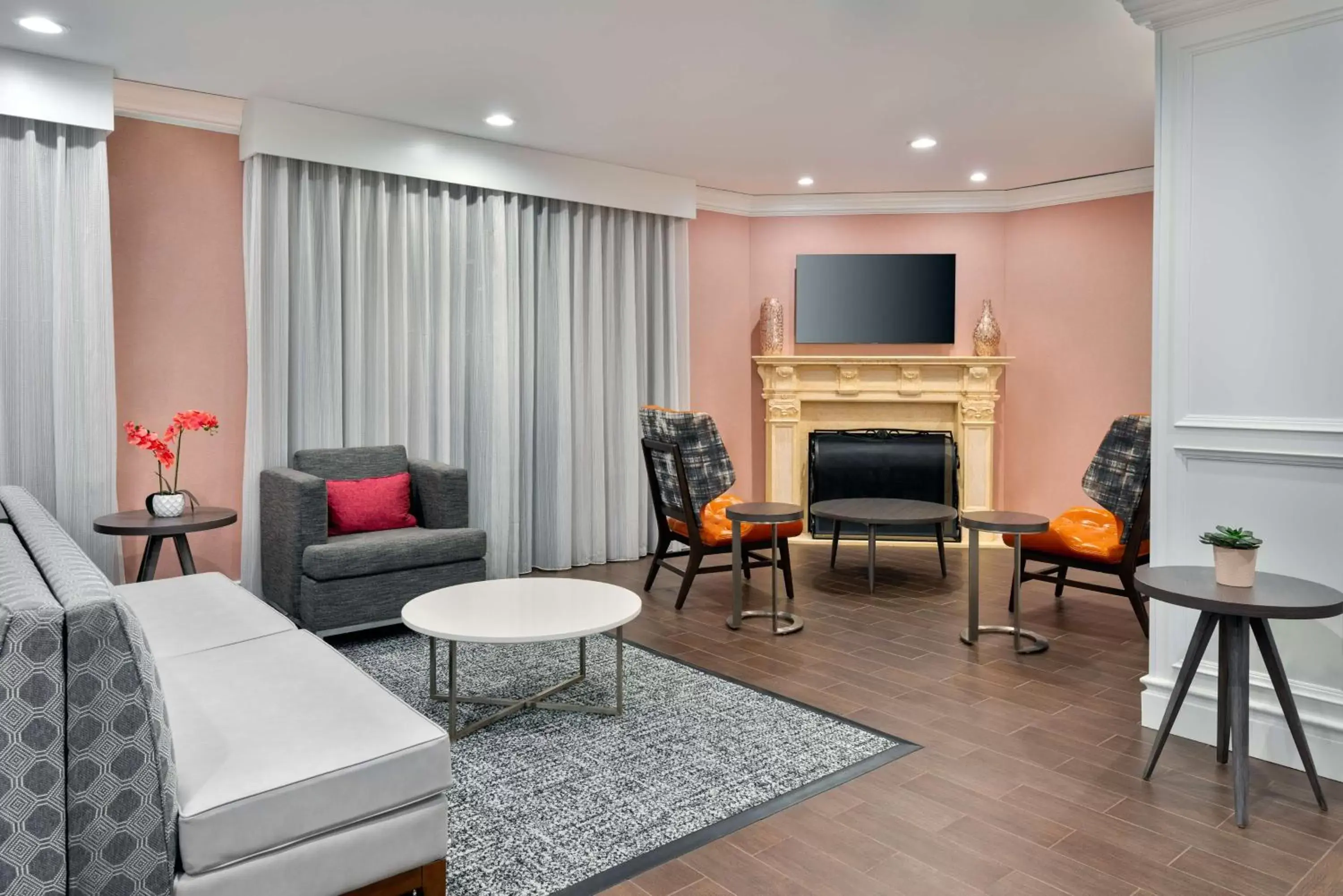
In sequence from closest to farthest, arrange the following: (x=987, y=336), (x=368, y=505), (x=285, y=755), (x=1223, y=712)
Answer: (x=285, y=755), (x=1223, y=712), (x=368, y=505), (x=987, y=336)

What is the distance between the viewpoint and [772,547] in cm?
453

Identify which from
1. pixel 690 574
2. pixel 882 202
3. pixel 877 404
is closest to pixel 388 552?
pixel 690 574

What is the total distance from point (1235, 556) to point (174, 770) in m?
2.65

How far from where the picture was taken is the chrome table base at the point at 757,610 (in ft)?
14.0

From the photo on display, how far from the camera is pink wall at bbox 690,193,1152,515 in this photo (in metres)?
6.21

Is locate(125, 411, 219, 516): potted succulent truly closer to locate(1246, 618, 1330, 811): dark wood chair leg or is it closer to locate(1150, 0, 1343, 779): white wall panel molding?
locate(1150, 0, 1343, 779): white wall panel molding

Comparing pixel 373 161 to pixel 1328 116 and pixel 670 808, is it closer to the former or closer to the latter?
pixel 670 808

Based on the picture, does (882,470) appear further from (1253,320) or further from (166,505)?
(166,505)

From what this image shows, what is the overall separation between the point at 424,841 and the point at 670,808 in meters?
0.86

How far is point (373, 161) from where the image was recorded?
15.9 ft

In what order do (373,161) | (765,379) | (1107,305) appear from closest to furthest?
(373,161) → (1107,305) → (765,379)

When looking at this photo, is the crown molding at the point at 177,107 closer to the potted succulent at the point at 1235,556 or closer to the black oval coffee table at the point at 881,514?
the black oval coffee table at the point at 881,514

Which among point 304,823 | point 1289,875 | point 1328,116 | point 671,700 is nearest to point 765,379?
point 671,700

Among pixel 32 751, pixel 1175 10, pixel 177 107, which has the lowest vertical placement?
pixel 32 751
